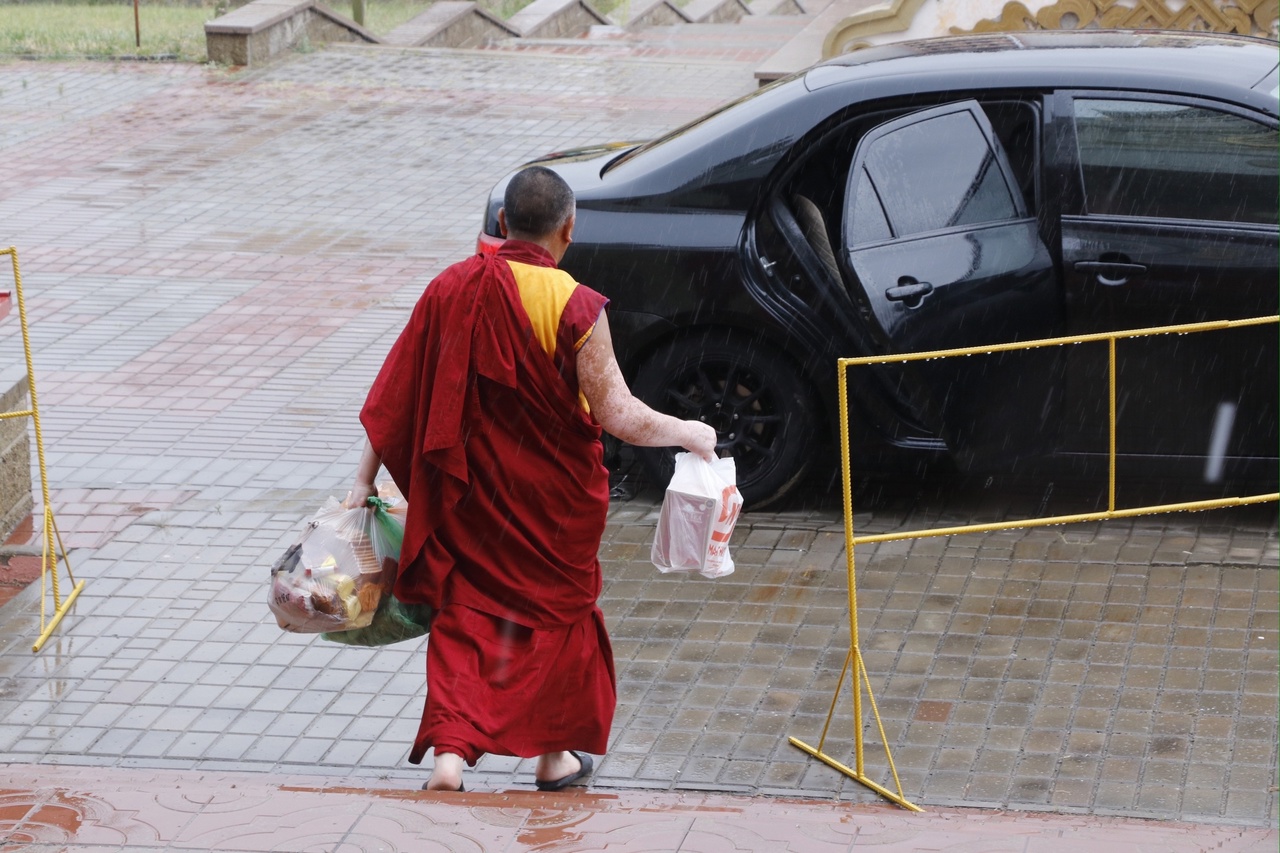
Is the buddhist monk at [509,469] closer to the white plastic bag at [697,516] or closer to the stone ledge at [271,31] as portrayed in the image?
the white plastic bag at [697,516]

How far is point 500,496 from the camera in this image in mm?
4410

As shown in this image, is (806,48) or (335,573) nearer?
(335,573)

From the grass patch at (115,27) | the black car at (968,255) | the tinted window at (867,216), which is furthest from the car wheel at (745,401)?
the grass patch at (115,27)

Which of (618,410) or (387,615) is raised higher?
(618,410)

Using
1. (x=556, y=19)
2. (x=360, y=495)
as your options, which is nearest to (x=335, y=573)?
(x=360, y=495)

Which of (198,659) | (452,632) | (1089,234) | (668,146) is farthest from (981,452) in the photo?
(198,659)

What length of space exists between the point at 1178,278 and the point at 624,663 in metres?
2.48

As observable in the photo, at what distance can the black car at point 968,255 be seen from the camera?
6098mm

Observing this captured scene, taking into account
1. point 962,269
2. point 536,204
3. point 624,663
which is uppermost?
point 536,204

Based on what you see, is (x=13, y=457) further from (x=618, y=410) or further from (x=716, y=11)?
(x=716, y=11)

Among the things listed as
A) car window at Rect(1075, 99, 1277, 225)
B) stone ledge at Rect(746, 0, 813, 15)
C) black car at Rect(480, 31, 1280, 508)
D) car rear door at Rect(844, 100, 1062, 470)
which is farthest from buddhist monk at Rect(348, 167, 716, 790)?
stone ledge at Rect(746, 0, 813, 15)

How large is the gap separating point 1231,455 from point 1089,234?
98 centimetres

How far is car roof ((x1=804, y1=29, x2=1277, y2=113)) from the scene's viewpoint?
6223mm

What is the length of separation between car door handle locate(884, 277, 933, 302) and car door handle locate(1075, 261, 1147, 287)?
0.56 meters
